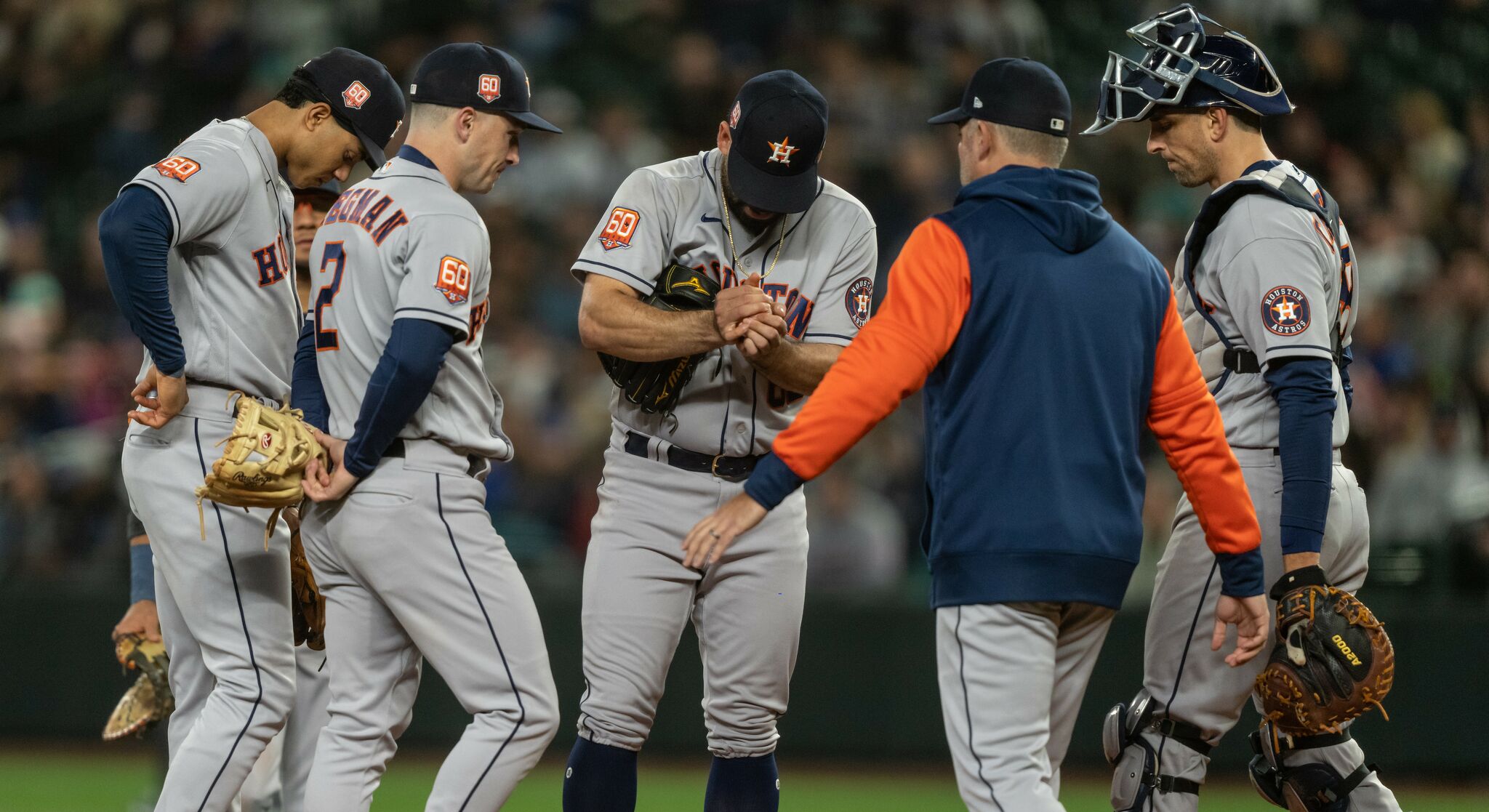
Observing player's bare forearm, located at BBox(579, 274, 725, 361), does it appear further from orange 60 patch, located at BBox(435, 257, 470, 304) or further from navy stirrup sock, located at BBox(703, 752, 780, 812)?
navy stirrup sock, located at BBox(703, 752, 780, 812)

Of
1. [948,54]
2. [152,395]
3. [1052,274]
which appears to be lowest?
[152,395]

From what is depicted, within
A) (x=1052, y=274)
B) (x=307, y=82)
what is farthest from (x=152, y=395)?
(x=1052, y=274)

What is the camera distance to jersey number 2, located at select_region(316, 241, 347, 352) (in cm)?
397

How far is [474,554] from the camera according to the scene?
3971 mm

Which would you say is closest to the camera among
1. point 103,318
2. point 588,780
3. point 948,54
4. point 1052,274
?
point 1052,274

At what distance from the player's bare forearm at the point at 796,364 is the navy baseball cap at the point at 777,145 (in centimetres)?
41

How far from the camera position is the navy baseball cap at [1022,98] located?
11.9 feet

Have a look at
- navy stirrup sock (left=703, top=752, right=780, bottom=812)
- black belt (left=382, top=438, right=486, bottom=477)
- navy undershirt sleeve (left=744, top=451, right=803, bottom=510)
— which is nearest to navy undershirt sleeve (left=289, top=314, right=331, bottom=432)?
A: black belt (left=382, top=438, right=486, bottom=477)

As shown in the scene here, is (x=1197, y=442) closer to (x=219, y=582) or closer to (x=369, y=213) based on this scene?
(x=369, y=213)

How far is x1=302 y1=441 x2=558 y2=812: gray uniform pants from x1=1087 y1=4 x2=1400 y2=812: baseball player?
1.71m

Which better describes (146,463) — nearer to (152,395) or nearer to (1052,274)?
(152,395)

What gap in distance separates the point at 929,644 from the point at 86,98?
9148 millimetres

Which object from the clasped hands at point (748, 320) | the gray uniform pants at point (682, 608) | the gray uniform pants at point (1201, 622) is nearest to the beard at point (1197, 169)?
the gray uniform pants at point (1201, 622)

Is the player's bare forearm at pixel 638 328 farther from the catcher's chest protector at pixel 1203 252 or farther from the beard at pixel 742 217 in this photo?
the catcher's chest protector at pixel 1203 252
